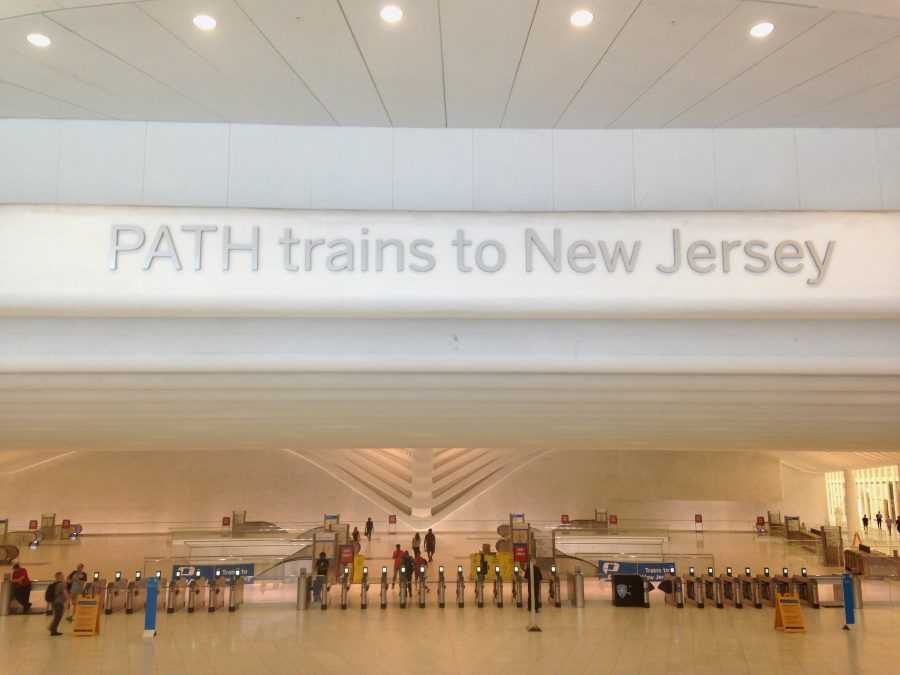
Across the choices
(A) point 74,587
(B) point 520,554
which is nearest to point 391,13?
(A) point 74,587

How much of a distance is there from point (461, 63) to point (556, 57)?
2.66 ft

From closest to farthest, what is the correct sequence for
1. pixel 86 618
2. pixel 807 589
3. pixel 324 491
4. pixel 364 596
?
pixel 86 618, pixel 807 589, pixel 364 596, pixel 324 491

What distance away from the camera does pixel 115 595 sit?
12633mm

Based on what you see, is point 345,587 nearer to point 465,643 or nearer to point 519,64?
point 465,643

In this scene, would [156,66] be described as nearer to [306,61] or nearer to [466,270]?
[306,61]

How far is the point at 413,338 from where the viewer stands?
7.34 m

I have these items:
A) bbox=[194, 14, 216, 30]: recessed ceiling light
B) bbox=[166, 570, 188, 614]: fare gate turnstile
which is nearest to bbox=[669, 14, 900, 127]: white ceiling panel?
bbox=[194, 14, 216, 30]: recessed ceiling light

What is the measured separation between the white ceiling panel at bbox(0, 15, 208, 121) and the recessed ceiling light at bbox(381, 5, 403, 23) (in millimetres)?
2402

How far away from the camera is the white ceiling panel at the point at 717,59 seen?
16.9ft

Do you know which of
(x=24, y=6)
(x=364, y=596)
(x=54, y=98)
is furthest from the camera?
(x=364, y=596)

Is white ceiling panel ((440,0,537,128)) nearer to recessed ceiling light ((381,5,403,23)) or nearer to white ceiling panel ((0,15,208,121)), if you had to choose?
recessed ceiling light ((381,5,403,23))

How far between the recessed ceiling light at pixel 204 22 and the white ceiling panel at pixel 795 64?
4.41 meters

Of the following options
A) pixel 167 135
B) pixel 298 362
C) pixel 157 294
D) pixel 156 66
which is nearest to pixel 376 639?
pixel 298 362

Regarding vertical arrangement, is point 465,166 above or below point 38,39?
below
